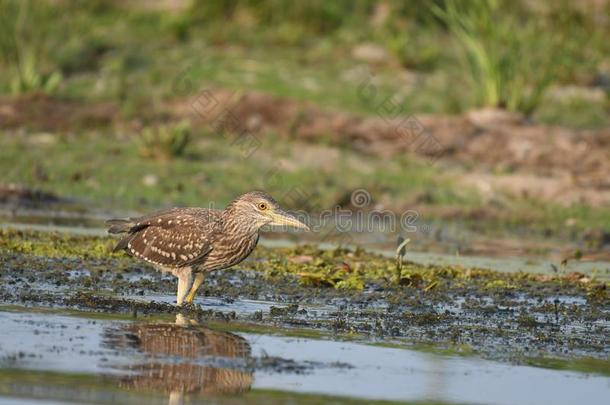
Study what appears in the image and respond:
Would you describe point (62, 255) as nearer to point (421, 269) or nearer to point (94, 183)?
point (421, 269)

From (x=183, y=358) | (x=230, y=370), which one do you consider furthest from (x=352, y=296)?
(x=230, y=370)

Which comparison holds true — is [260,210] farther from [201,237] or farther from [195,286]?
[195,286]

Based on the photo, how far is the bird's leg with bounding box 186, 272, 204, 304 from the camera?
1126 centimetres

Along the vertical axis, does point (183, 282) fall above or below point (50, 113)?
below

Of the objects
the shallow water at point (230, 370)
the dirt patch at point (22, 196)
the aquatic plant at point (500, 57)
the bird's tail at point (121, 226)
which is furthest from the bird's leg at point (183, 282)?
the aquatic plant at point (500, 57)

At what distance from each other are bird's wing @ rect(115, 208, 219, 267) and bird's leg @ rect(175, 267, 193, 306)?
0.08m

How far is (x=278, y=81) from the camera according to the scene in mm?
21625

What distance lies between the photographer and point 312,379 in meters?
8.56

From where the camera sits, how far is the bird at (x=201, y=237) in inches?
447

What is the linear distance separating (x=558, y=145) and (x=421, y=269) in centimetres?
709

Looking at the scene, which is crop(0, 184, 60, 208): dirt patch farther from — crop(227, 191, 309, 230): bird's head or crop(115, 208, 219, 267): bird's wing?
crop(227, 191, 309, 230): bird's head

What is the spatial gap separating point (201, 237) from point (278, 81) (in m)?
10.6

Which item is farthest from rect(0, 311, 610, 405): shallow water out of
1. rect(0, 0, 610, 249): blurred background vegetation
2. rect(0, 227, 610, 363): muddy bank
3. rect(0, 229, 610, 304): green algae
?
→ rect(0, 0, 610, 249): blurred background vegetation

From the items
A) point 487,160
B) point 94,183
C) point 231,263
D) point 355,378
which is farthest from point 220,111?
point 355,378
